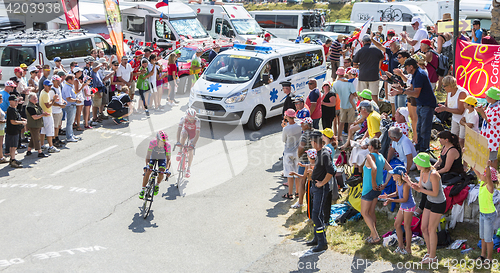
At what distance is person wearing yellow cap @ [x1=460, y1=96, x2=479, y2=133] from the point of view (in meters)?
8.01

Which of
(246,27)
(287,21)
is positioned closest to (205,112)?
(246,27)

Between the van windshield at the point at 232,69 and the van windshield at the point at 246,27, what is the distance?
39.9ft

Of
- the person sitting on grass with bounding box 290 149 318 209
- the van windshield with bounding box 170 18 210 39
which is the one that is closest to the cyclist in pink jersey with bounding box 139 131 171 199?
Result: the person sitting on grass with bounding box 290 149 318 209

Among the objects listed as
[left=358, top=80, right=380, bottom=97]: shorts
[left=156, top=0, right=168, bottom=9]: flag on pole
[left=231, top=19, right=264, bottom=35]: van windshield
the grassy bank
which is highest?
the grassy bank

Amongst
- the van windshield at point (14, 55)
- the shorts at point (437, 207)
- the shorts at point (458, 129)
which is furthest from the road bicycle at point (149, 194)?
the van windshield at point (14, 55)

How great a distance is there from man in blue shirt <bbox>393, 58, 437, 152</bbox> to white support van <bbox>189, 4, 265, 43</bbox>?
675 inches

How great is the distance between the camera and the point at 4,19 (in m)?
24.5

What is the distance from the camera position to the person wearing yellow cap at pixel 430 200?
6441 mm

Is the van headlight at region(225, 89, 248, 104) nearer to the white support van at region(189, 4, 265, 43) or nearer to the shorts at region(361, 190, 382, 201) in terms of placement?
the shorts at region(361, 190, 382, 201)

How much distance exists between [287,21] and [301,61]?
17.8 meters

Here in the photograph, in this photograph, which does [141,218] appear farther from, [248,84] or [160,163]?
[248,84]

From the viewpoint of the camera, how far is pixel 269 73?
1365cm

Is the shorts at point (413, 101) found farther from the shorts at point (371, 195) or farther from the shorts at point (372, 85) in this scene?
the shorts at point (372, 85)

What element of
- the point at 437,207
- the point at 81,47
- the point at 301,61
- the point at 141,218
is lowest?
the point at 141,218
